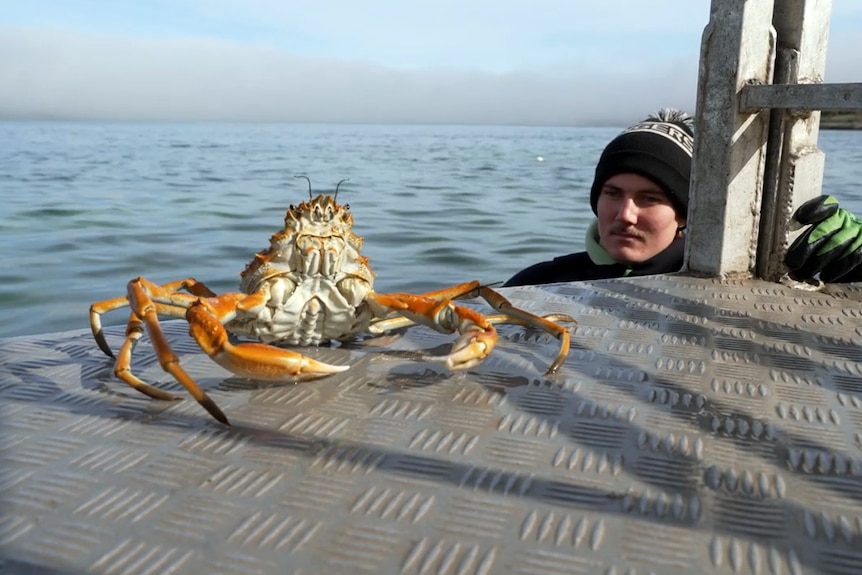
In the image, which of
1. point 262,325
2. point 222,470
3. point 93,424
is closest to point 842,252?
point 262,325

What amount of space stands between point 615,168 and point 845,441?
333 cm

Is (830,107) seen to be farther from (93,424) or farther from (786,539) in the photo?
(93,424)

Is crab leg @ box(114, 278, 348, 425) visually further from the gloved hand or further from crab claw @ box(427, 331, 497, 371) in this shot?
the gloved hand

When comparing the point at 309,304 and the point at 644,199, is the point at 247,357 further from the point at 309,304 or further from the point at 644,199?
the point at 644,199

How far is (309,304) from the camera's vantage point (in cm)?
288

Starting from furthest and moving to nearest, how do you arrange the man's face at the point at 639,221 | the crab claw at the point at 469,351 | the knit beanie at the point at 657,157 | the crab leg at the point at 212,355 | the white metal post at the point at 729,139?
the man's face at the point at 639,221 → the knit beanie at the point at 657,157 → the white metal post at the point at 729,139 → the crab claw at the point at 469,351 → the crab leg at the point at 212,355

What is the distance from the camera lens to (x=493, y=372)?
281cm

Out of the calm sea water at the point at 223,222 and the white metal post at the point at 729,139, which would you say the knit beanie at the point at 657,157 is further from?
the calm sea water at the point at 223,222

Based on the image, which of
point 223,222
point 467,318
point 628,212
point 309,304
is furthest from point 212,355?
point 223,222

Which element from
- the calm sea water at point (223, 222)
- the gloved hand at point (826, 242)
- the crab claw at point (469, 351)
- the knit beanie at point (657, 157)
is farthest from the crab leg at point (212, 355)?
the calm sea water at point (223, 222)

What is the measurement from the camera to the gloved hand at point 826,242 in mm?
4109

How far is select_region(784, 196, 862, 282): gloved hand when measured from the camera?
4.11 meters

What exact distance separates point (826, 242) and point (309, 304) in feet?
10.4

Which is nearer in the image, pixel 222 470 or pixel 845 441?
pixel 222 470
